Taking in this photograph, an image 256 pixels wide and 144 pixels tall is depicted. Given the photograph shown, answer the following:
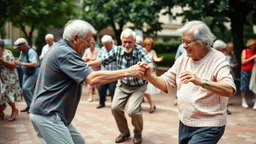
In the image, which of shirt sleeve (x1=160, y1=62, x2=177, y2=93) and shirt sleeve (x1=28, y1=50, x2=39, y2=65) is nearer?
shirt sleeve (x1=160, y1=62, x2=177, y2=93)

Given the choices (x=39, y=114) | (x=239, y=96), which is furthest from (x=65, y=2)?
(x=39, y=114)

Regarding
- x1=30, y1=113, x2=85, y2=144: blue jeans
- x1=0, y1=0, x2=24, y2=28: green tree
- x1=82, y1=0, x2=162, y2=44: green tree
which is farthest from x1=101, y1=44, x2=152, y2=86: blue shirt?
x1=82, y1=0, x2=162, y2=44: green tree

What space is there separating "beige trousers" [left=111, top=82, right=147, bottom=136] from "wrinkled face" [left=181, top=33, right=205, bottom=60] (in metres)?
2.24

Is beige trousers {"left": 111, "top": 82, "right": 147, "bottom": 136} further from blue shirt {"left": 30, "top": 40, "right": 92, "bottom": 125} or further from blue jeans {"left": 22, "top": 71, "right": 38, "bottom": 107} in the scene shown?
blue jeans {"left": 22, "top": 71, "right": 38, "bottom": 107}

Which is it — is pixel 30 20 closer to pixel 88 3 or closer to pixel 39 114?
pixel 88 3

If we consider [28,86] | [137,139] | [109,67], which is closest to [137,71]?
[137,139]

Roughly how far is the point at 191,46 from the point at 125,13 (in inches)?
461

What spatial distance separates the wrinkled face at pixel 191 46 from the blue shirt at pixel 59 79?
954 mm

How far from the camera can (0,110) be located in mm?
6793

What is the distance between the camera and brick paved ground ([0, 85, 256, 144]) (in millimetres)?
5312

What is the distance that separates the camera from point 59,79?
2.79 metres

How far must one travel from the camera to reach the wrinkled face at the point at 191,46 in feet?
9.15

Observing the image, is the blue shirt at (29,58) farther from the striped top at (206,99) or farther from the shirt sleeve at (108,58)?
the striped top at (206,99)

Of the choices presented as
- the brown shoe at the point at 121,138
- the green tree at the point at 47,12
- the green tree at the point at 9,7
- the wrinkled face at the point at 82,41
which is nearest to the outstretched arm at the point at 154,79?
the wrinkled face at the point at 82,41
